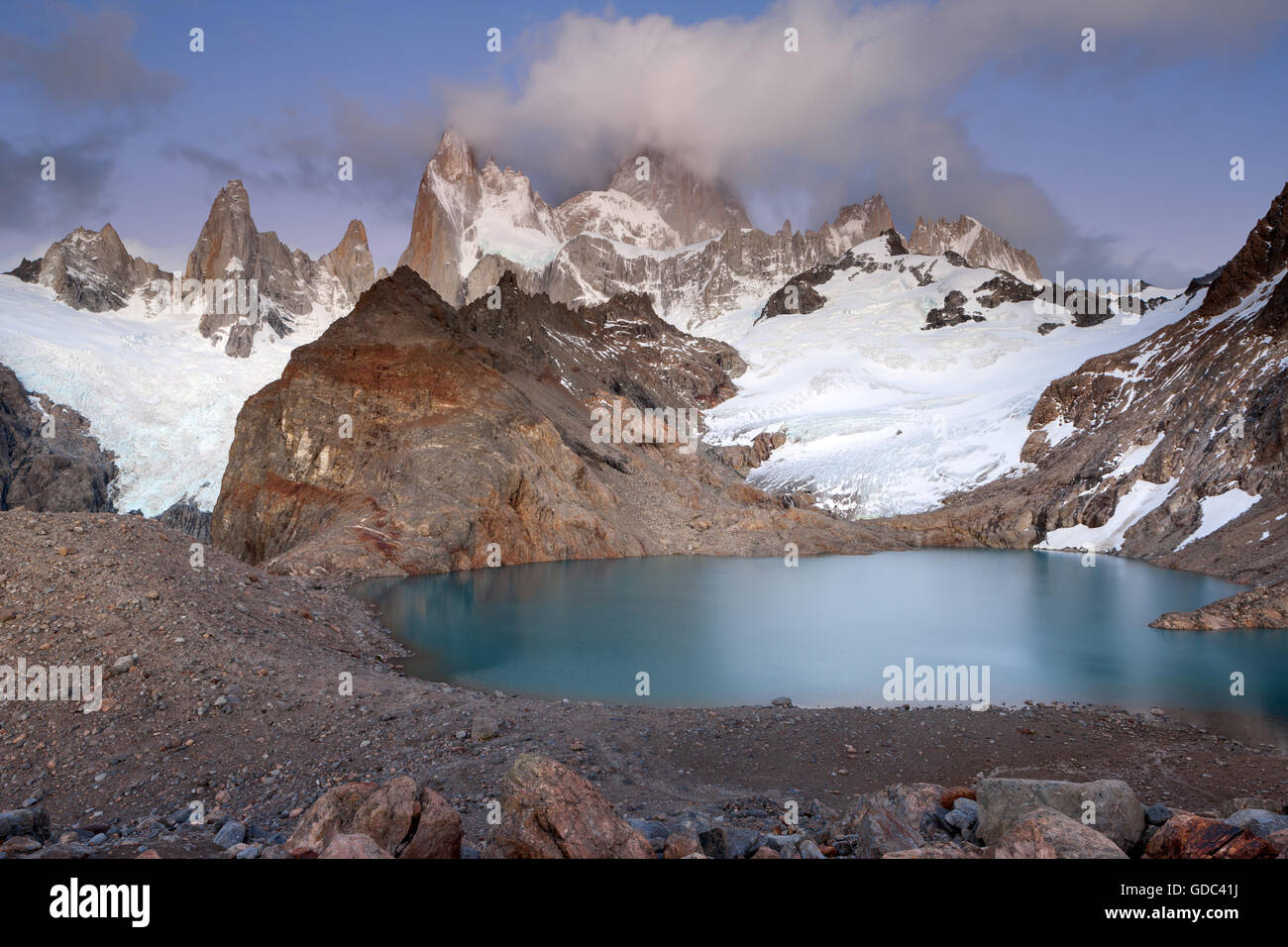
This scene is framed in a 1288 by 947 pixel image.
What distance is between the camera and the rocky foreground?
5688mm

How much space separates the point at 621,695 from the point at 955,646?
14.1 metres

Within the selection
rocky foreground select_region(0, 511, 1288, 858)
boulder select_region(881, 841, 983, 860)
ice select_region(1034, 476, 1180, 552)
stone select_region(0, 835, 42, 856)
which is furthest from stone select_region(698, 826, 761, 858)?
ice select_region(1034, 476, 1180, 552)

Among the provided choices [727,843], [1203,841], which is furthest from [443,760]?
[1203,841]

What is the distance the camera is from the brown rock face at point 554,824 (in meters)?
5.29

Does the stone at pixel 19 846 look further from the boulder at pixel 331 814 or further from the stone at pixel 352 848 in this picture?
the stone at pixel 352 848

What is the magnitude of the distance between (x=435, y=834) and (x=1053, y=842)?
4.57 m

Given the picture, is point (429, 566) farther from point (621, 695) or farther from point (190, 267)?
point (190, 267)

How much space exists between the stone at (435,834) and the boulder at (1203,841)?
18.0 ft

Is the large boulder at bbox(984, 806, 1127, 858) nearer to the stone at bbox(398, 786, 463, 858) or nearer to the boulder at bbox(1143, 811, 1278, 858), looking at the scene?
the boulder at bbox(1143, 811, 1278, 858)

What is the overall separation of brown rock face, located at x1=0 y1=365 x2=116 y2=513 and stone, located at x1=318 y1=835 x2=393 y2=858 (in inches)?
4022

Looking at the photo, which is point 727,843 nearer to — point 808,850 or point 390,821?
point 808,850

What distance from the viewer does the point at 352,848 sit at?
176 inches

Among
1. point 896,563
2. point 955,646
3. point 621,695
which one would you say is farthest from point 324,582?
point 896,563

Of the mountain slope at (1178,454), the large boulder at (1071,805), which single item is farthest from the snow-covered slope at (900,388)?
the large boulder at (1071,805)
